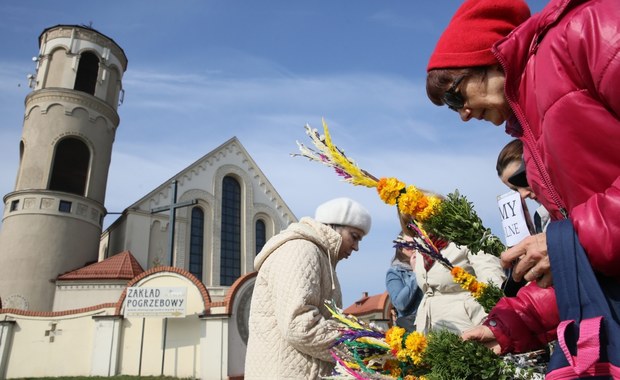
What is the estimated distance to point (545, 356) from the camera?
5.20 feet

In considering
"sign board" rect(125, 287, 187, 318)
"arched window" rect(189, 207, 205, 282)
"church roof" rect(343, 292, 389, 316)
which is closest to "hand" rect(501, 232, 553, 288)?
"sign board" rect(125, 287, 187, 318)

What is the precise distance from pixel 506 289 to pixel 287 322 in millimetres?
1221

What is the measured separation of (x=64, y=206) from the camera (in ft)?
59.5

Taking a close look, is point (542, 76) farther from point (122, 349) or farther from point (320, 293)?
point (122, 349)

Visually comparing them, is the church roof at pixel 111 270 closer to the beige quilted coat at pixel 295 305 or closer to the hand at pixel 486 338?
the beige quilted coat at pixel 295 305

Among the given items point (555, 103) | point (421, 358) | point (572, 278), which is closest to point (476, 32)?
point (555, 103)

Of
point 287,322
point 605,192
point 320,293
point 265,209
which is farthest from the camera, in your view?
point 265,209

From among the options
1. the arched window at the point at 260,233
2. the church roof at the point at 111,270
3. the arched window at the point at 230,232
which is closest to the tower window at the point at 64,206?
the church roof at the point at 111,270

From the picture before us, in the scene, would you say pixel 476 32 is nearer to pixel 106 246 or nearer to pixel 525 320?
pixel 525 320

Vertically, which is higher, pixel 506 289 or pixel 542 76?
pixel 542 76

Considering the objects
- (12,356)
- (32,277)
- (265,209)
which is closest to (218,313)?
(12,356)

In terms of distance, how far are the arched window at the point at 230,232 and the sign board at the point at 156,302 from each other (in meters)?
6.85

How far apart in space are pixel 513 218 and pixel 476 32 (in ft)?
6.09

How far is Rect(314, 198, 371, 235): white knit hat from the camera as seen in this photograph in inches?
115
